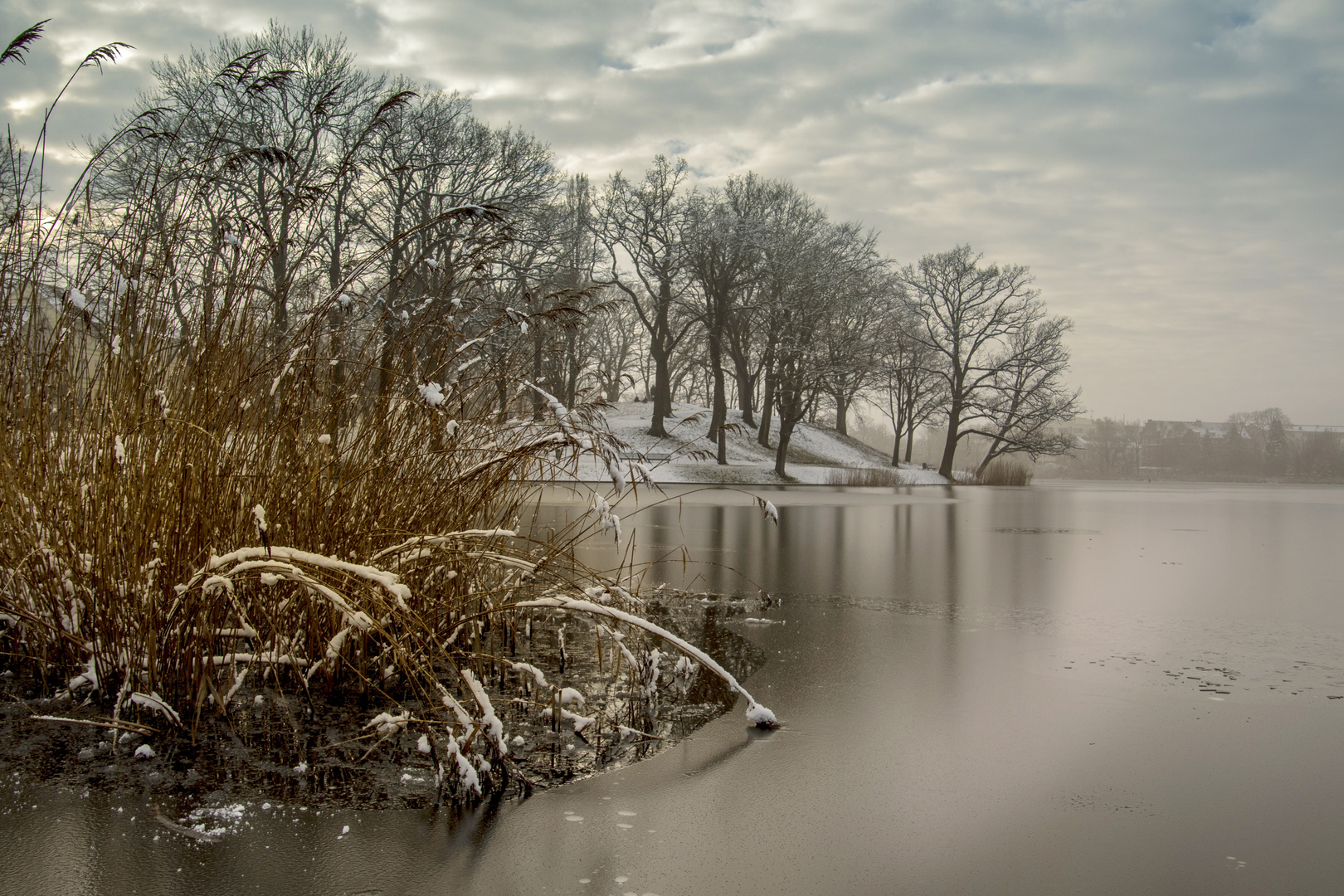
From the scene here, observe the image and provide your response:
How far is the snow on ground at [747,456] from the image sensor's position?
92.7 feet

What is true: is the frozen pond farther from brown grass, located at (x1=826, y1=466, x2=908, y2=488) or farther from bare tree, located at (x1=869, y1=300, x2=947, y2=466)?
bare tree, located at (x1=869, y1=300, x2=947, y2=466)

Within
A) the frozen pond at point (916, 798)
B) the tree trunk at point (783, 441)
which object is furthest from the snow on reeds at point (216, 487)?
the tree trunk at point (783, 441)

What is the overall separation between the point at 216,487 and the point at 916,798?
268cm

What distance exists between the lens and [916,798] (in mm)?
2939

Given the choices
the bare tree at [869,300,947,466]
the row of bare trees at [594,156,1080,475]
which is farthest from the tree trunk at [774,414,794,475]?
the bare tree at [869,300,947,466]

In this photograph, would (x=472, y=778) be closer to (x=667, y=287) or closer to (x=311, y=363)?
(x=311, y=363)

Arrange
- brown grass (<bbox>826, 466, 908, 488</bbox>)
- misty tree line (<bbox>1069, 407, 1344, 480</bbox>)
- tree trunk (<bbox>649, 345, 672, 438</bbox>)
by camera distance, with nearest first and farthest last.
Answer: brown grass (<bbox>826, 466, 908, 488</bbox>) → tree trunk (<bbox>649, 345, 672, 438</bbox>) → misty tree line (<bbox>1069, 407, 1344, 480</bbox>)

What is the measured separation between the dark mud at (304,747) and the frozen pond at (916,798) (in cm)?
11

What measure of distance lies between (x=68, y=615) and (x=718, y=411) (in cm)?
3100

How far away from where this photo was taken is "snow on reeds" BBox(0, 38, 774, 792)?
304 centimetres

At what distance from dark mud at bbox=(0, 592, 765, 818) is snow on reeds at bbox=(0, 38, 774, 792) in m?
0.07

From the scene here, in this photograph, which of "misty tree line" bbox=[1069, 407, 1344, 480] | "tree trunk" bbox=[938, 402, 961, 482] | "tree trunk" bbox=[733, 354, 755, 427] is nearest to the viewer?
"tree trunk" bbox=[733, 354, 755, 427]

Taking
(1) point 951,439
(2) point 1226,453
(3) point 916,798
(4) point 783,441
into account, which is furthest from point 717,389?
(2) point 1226,453

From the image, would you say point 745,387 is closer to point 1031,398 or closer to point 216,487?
point 1031,398
